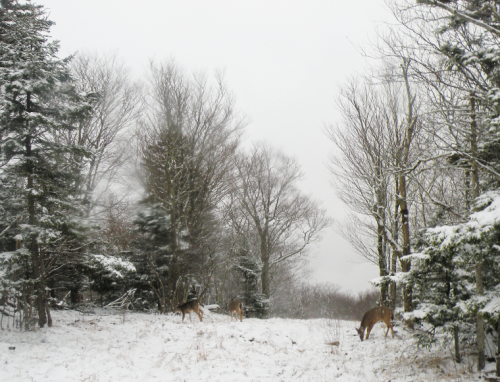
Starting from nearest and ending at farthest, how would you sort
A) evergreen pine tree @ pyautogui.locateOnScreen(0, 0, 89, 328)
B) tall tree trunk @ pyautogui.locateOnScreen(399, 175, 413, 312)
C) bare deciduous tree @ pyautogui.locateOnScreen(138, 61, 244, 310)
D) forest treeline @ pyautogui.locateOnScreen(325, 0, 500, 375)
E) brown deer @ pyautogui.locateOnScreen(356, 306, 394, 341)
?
forest treeline @ pyautogui.locateOnScreen(325, 0, 500, 375)
evergreen pine tree @ pyautogui.locateOnScreen(0, 0, 89, 328)
brown deer @ pyautogui.locateOnScreen(356, 306, 394, 341)
tall tree trunk @ pyautogui.locateOnScreen(399, 175, 413, 312)
bare deciduous tree @ pyautogui.locateOnScreen(138, 61, 244, 310)

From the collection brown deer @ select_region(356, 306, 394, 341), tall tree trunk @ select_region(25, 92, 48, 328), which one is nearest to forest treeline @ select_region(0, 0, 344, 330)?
tall tree trunk @ select_region(25, 92, 48, 328)

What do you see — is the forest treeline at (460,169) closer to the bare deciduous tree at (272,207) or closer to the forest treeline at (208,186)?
the forest treeline at (208,186)

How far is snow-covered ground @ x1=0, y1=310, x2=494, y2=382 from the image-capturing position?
6488 mm

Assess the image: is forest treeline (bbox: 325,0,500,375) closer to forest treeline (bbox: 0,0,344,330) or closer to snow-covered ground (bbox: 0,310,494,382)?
snow-covered ground (bbox: 0,310,494,382)

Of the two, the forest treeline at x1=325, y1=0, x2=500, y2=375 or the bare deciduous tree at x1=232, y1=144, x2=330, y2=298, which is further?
the bare deciduous tree at x1=232, y1=144, x2=330, y2=298

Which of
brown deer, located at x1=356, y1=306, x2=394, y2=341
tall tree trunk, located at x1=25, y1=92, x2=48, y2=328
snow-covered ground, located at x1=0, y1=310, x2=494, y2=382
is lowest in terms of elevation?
snow-covered ground, located at x1=0, y1=310, x2=494, y2=382

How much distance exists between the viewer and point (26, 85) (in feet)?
28.7

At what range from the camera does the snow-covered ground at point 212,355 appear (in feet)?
21.3

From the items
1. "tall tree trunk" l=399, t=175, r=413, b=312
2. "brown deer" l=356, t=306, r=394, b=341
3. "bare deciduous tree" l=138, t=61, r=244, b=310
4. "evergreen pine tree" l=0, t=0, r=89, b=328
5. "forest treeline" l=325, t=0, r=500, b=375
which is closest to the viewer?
"forest treeline" l=325, t=0, r=500, b=375

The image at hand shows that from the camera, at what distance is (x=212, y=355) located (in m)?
7.65

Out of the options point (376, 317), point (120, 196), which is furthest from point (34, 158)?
point (376, 317)

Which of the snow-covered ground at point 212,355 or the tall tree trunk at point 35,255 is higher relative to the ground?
the tall tree trunk at point 35,255

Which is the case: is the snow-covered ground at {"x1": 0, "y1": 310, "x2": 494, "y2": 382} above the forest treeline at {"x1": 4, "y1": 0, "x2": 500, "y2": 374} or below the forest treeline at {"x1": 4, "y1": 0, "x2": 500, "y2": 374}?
below

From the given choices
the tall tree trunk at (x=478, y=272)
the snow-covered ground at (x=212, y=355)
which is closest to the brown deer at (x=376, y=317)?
the snow-covered ground at (x=212, y=355)
